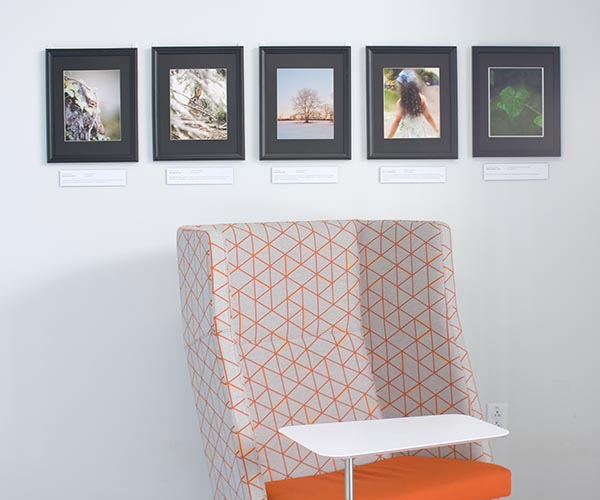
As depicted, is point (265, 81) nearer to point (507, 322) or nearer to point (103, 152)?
point (103, 152)

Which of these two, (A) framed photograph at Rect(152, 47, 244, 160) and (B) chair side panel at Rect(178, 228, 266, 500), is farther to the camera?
(A) framed photograph at Rect(152, 47, 244, 160)

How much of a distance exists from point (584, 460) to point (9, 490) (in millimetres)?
2077

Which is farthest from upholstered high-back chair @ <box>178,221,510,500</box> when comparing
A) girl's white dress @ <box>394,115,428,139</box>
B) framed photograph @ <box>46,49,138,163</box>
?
framed photograph @ <box>46,49,138,163</box>

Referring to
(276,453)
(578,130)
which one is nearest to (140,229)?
(276,453)

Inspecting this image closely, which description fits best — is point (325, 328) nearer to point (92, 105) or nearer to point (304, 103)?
point (304, 103)

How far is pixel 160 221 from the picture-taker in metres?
2.71

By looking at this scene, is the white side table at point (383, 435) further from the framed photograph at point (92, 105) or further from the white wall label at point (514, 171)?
the framed photograph at point (92, 105)

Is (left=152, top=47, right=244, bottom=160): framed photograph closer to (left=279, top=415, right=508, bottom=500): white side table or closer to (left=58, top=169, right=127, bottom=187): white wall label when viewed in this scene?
(left=58, top=169, right=127, bottom=187): white wall label

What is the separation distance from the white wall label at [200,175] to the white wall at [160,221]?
3cm

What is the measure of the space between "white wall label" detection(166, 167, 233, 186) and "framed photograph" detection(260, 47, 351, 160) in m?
0.15

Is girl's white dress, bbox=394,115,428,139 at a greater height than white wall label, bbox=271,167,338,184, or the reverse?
girl's white dress, bbox=394,115,428,139

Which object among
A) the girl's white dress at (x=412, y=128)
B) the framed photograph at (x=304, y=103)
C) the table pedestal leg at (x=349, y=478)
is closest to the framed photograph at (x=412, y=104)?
the girl's white dress at (x=412, y=128)

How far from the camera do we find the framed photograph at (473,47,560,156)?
2.71 meters

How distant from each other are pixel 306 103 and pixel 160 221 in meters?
0.67
